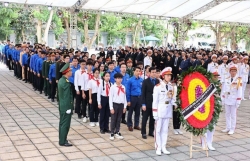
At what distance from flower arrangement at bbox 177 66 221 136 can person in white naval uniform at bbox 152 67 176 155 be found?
0.58ft

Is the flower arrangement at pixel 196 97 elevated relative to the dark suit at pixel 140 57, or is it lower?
lower

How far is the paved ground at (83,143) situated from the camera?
17.5ft

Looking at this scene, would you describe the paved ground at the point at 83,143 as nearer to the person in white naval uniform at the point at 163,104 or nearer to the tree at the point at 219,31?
the person in white naval uniform at the point at 163,104

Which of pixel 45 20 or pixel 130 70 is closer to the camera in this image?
pixel 130 70

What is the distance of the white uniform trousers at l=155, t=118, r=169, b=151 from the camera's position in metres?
5.46

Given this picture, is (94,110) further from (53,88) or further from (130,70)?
(53,88)

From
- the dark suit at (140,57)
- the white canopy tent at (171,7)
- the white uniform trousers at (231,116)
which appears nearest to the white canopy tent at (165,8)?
the white canopy tent at (171,7)

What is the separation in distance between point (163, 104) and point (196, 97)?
1.90 ft

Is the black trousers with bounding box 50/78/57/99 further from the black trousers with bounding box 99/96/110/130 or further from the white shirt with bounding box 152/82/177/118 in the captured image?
the white shirt with bounding box 152/82/177/118

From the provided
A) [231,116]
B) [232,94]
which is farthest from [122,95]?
[231,116]

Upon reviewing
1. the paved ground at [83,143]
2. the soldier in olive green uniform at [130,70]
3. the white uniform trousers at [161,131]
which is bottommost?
the paved ground at [83,143]

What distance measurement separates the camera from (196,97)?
5.33 metres

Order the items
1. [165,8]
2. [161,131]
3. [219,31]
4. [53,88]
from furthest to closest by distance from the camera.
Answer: [219,31]
[165,8]
[53,88]
[161,131]

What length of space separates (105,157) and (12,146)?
5.74 ft
